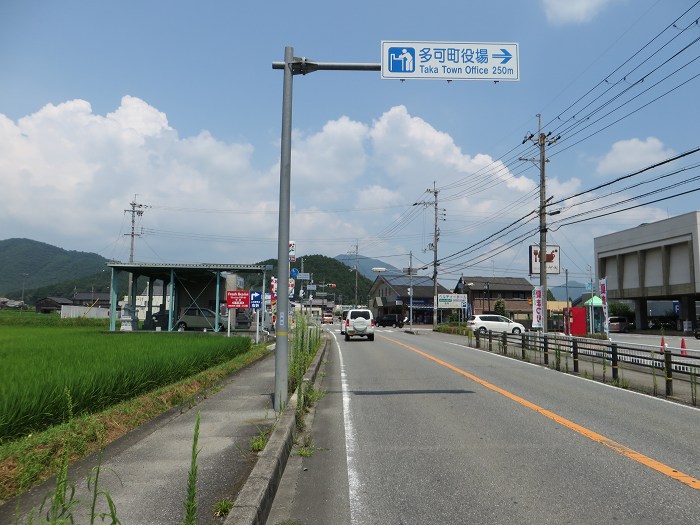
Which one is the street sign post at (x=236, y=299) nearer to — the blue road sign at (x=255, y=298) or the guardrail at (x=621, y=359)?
the blue road sign at (x=255, y=298)

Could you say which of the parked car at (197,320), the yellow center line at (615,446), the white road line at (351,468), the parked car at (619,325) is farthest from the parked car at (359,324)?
the parked car at (619,325)

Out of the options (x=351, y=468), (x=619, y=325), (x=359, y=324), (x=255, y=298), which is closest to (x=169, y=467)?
(x=351, y=468)

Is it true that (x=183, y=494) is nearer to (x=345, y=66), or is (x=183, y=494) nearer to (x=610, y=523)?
(x=610, y=523)

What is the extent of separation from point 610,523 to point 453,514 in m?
1.19

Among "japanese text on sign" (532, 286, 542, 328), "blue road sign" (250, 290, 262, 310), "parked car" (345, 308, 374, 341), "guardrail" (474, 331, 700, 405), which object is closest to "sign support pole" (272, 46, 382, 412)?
"guardrail" (474, 331, 700, 405)

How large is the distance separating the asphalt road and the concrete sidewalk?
605 millimetres

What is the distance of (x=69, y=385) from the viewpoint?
6.37m

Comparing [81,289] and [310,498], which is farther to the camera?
[81,289]

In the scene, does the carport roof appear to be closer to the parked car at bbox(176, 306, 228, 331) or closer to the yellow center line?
the parked car at bbox(176, 306, 228, 331)

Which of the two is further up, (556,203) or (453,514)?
(556,203)

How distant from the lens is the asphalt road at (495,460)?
408 centimetres

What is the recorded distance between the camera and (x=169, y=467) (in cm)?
497

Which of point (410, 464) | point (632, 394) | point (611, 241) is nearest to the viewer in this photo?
point (410, 464)

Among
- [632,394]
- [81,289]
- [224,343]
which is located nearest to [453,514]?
[632,394]
